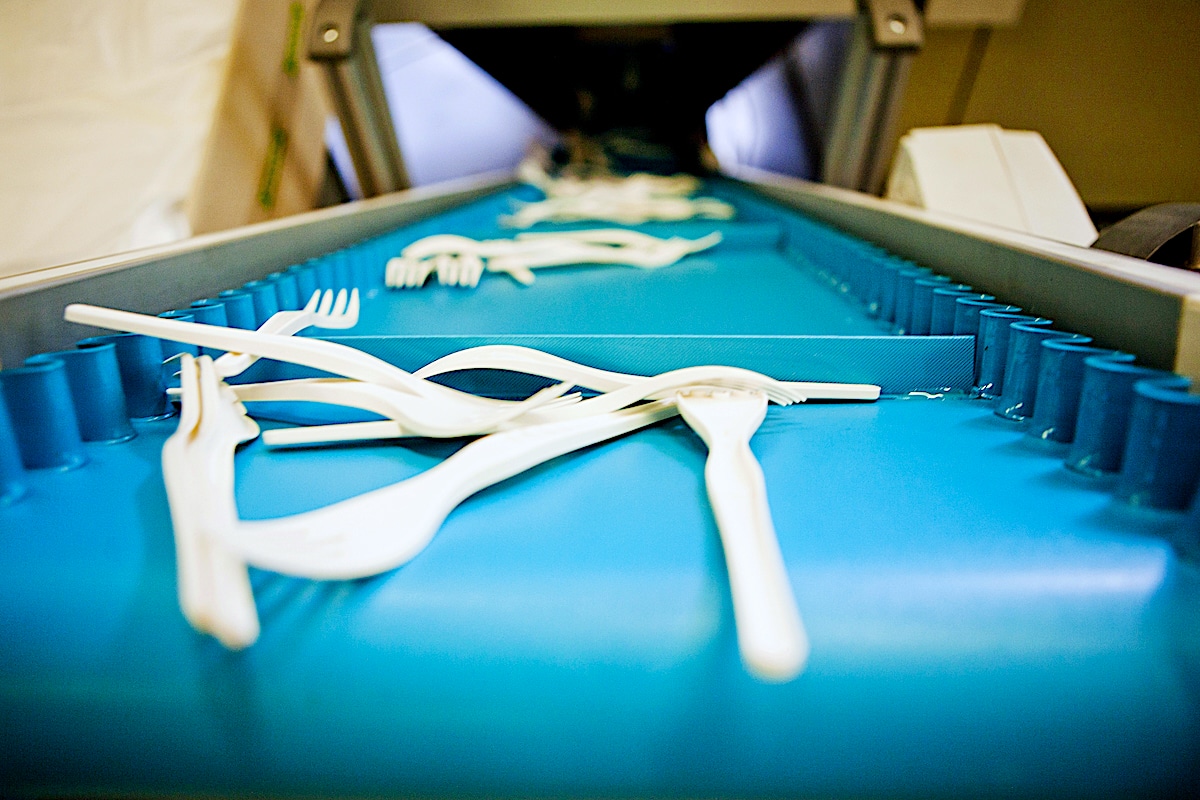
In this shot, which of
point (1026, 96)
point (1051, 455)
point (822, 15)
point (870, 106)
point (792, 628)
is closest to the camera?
point (792, 628)

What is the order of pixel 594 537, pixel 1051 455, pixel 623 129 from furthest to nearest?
pixel 623 129, pixel 1051 455, pixel 594 537

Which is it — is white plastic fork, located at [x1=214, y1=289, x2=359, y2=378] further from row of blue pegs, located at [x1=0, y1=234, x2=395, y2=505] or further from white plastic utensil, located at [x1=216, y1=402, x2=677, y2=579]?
white plastic utensil, located at [x1=216, y1=402, x2=677, y2=579]

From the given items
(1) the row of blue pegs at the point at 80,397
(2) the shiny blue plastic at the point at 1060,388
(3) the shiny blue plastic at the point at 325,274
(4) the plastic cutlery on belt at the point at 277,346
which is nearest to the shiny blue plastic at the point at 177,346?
(1) the row of blue pegs at the point at 80,397

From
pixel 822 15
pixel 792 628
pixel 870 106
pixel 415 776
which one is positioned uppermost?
pixel 822 15

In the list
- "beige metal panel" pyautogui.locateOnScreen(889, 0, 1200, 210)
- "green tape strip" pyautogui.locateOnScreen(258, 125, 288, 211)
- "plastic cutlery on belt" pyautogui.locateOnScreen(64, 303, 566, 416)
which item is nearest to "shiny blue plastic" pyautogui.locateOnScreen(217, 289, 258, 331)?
"plastic cutlery on belt" pyautogui.locateOnScreen(64, 303, 566, 416)

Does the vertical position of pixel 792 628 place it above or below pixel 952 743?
above

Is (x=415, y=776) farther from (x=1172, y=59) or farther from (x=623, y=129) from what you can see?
(x=623, y=129)

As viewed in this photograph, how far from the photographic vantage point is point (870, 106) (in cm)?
215

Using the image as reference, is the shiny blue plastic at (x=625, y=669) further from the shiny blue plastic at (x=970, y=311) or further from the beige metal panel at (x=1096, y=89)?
the beige metal panel at (x=1096, y=89)

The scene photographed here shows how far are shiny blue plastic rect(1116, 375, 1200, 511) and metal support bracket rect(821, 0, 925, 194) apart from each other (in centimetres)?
177

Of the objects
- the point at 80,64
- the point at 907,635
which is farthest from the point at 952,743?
the point at 80,64

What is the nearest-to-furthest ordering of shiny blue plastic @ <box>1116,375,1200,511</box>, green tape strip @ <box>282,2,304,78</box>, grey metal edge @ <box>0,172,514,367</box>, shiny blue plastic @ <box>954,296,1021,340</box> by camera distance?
shiny blue plastic @ <box>1116,375,1200,511</box> → grey metal edge @ <box>0,172,514,367</box> → shiny blue plastic @ <box>954,296,1021,340</box> → green tape strip @ <box>282,2,304,78</box>

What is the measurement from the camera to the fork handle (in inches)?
13.5

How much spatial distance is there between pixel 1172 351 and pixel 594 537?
490 millimetres
